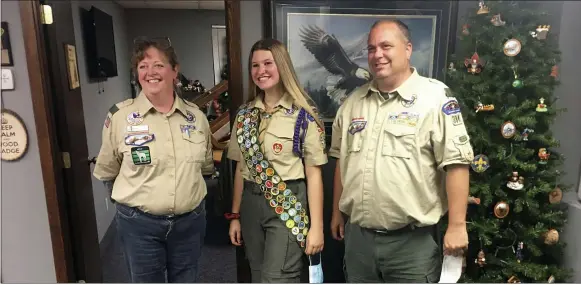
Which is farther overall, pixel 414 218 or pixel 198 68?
pixel 198 68

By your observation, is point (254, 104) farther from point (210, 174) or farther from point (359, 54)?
point (359, 54)

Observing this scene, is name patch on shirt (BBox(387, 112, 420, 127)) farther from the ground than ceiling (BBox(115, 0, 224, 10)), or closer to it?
closer to it

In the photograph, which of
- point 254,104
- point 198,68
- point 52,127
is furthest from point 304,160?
point 52,127

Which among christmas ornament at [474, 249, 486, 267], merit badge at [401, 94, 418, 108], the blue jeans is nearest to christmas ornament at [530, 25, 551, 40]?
merit badge at [401, 94, 418, 108]

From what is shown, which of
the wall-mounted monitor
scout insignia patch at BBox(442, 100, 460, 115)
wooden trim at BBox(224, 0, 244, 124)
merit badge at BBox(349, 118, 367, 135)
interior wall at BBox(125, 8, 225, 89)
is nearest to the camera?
scout insignia patch at BBox(442, 100, 460, 115)

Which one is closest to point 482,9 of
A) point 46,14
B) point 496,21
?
point 496,21

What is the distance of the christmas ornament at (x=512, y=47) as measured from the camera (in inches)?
53.4

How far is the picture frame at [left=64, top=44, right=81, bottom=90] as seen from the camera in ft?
4.82

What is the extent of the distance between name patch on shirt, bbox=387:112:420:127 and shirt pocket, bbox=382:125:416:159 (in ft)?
0.05

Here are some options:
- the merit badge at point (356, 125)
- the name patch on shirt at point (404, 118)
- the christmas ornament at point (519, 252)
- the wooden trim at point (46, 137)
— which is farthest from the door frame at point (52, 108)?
the christmas ornament at point (519, 252)

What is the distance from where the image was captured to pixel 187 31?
166 centimetres

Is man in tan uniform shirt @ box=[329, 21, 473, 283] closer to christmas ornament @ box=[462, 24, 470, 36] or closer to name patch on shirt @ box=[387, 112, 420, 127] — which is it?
name patch on shirt @ box=[387, 112, 420, 127]

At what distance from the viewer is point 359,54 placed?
151 centimetres

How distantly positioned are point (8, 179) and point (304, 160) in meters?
1.16
